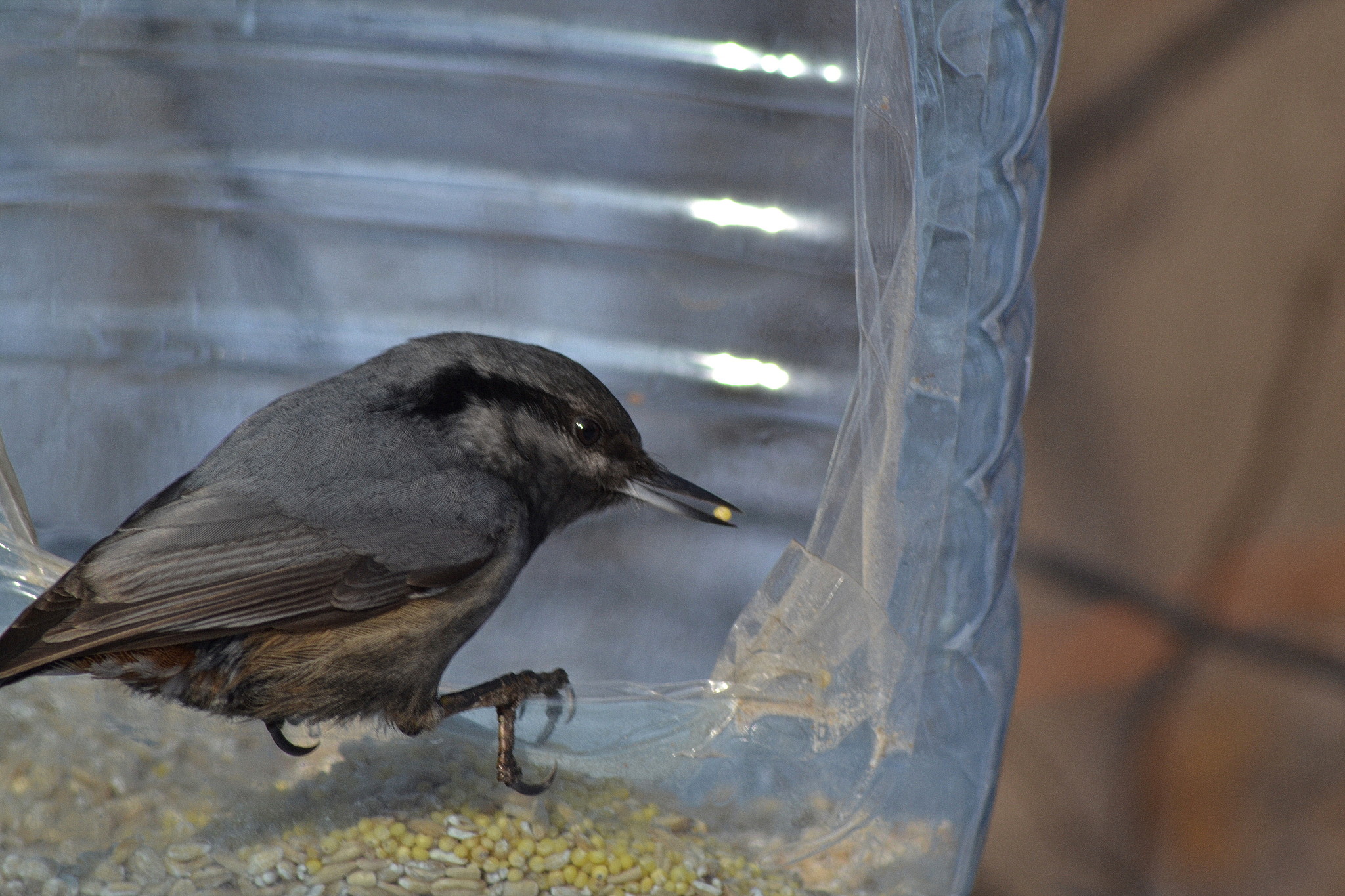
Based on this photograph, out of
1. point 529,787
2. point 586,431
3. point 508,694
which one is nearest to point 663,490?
point 586,431

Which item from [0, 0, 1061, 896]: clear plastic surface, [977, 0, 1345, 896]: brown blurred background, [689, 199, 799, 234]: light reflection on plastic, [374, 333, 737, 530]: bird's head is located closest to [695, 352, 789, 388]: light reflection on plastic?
[0, 0, 1061, 896]: clear plastic surface

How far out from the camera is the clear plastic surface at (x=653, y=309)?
1.54 m

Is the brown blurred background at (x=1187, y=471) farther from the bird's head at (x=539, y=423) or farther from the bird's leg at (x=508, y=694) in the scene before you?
the bird's leg at (x=508, y=694)

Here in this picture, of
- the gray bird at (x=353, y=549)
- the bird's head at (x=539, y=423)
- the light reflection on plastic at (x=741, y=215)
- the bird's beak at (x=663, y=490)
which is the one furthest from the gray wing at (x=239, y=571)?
the light reflection on plastic at (x=741, y=215)

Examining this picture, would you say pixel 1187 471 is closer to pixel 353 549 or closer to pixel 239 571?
pixel 353 549

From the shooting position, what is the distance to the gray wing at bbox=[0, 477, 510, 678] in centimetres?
128

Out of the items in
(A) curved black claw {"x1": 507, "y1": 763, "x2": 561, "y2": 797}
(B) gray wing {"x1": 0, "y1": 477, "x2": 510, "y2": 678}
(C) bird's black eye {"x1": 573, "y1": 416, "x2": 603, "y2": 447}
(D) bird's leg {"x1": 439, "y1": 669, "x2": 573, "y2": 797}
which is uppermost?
(C) bird's black eye {"x1": 573, "y1": 416, "x2": 603, "y2": 447}

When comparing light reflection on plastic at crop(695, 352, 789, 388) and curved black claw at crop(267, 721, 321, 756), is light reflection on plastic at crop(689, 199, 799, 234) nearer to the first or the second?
light reflection on plastic at crop(695, 352, 789, 388)

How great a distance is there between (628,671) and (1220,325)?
4.63 ft

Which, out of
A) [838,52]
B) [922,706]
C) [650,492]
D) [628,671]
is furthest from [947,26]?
[628,671]

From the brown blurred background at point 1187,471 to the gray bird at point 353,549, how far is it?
4.69 feet

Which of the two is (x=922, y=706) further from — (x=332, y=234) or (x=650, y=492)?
(x=332, y=234)

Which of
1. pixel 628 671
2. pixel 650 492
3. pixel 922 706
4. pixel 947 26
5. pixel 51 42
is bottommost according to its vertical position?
pixel 628 671

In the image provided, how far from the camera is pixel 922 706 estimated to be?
5.22 feet
